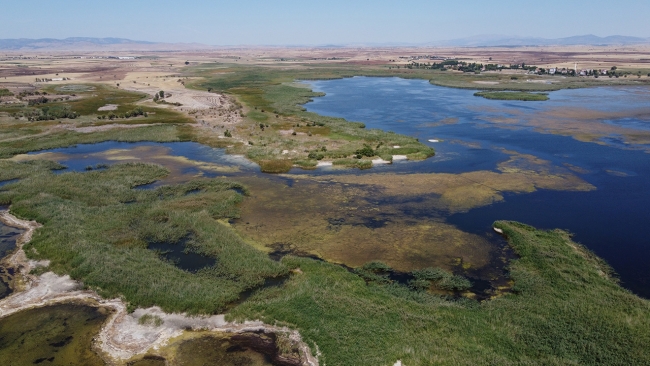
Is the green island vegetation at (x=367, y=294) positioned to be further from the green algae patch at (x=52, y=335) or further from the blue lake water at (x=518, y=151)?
the blue lake water at (x=518, y=151)

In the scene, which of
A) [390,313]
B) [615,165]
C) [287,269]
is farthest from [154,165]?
[615,165]

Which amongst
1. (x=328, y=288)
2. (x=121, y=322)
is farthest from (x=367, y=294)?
(x=121, y=322)

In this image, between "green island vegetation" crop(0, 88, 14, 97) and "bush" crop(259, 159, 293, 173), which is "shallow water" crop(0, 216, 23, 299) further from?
"green island vegetation" crop(0, 88, 14, 97)

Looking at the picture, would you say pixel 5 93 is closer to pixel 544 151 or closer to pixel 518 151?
pixel 518 151

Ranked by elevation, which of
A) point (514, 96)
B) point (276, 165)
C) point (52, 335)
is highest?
point (514, 96)

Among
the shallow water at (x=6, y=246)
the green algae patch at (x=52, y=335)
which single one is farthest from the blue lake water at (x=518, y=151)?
the shallow water at (x=6, y=246)
